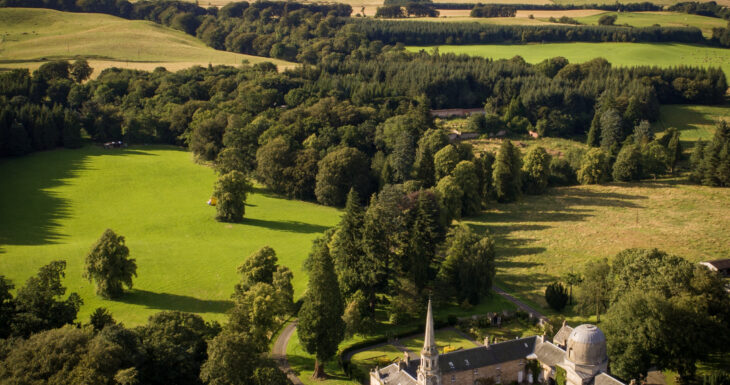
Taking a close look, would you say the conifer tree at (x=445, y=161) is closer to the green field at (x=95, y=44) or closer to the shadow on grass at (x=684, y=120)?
the shadow on grass at (x=684, y=120)

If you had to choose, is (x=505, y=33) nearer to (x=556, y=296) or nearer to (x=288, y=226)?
(x=288, y=226)

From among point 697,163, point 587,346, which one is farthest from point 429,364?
point 697,163

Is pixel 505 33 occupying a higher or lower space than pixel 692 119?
higher

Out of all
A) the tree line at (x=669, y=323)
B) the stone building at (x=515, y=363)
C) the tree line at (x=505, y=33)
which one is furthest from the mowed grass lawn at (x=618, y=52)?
the stone building at (x=515, y=363)

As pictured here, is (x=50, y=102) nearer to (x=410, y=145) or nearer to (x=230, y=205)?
(x=230, y=205)

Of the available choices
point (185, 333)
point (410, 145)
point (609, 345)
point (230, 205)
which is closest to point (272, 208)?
point (230, 205)
